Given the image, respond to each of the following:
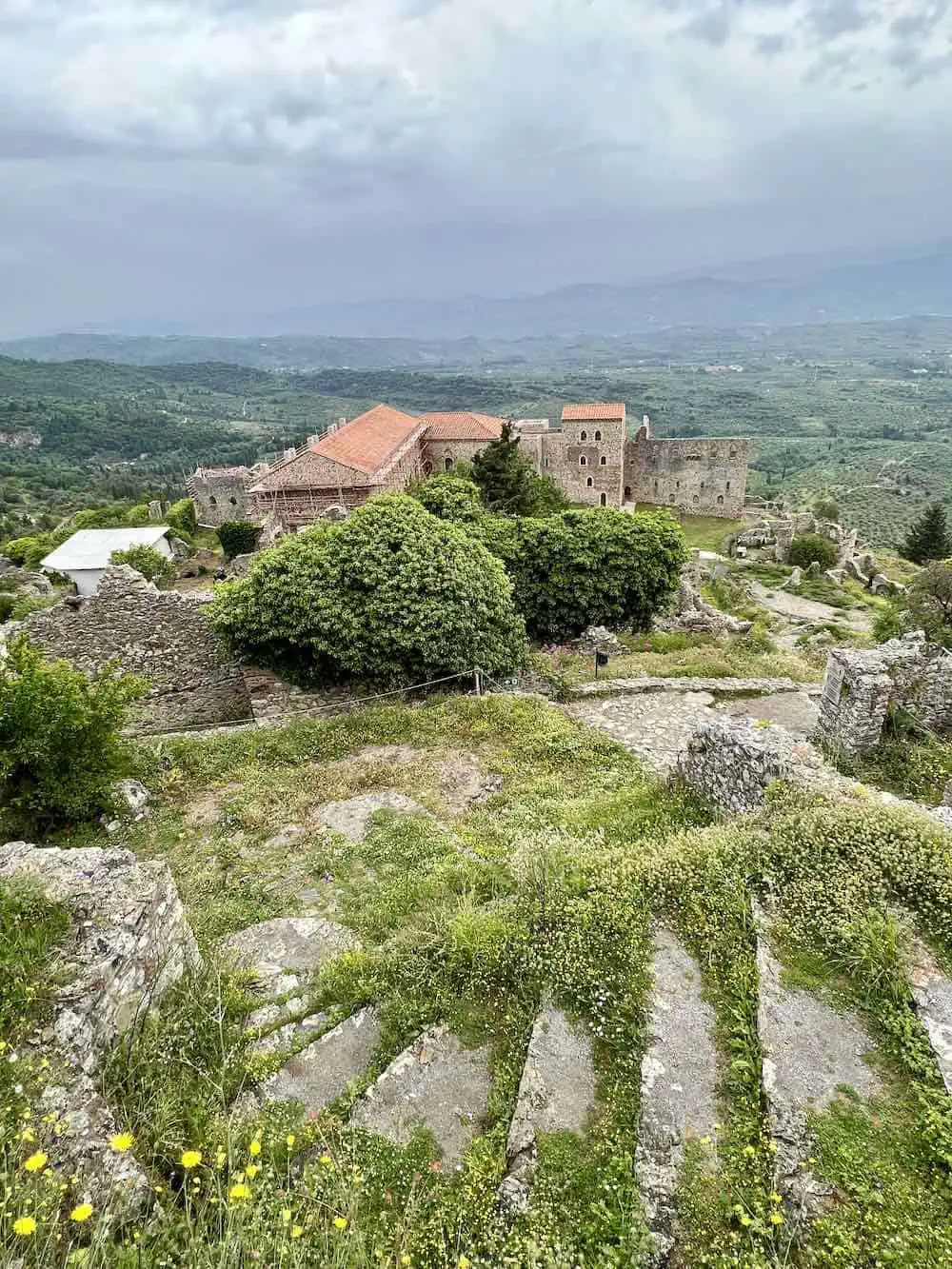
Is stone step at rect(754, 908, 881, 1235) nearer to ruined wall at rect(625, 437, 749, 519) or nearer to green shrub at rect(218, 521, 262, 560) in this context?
green shrub at rect(218, 521, 262, 560)

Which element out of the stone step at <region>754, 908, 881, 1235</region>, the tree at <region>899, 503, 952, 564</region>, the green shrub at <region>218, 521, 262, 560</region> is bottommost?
the tree at <region>899, 503, 952, 564</region>

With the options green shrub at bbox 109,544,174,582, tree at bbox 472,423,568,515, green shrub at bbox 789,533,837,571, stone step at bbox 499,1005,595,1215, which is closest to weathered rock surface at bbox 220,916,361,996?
stone step at bbox 499,1005,595,1215

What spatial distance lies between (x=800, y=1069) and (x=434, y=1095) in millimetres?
2397

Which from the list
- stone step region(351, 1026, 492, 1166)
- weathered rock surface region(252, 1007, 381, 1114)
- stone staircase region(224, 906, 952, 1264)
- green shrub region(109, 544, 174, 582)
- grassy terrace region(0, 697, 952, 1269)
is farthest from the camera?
green shrub region(109, 544, 174, 582)

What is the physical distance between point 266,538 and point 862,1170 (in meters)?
30.7

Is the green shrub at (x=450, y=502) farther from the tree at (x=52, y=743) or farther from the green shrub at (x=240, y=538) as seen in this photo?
the green shrub at (x=240, y=538)

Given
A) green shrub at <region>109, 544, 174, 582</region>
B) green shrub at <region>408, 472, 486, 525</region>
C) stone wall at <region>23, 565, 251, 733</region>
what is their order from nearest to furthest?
stone wall at <region>23, 565, 251, 733</region> → green shrub at <region>408, 472, 486, 525</region> → green shrub at <region>109, 544, 174, 582</region>

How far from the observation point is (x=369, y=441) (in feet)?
120

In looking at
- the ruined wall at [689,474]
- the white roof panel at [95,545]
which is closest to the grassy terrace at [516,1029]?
the white roof panel at [95,545]

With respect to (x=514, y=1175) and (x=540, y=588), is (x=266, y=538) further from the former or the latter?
(x=514, y=1175)

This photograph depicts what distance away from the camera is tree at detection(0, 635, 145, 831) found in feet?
27.8

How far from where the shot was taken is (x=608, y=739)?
11.3m

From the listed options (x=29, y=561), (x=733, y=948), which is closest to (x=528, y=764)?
(x=733, y=948)

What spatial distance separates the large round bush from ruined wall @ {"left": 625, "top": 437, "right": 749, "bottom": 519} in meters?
43.1
